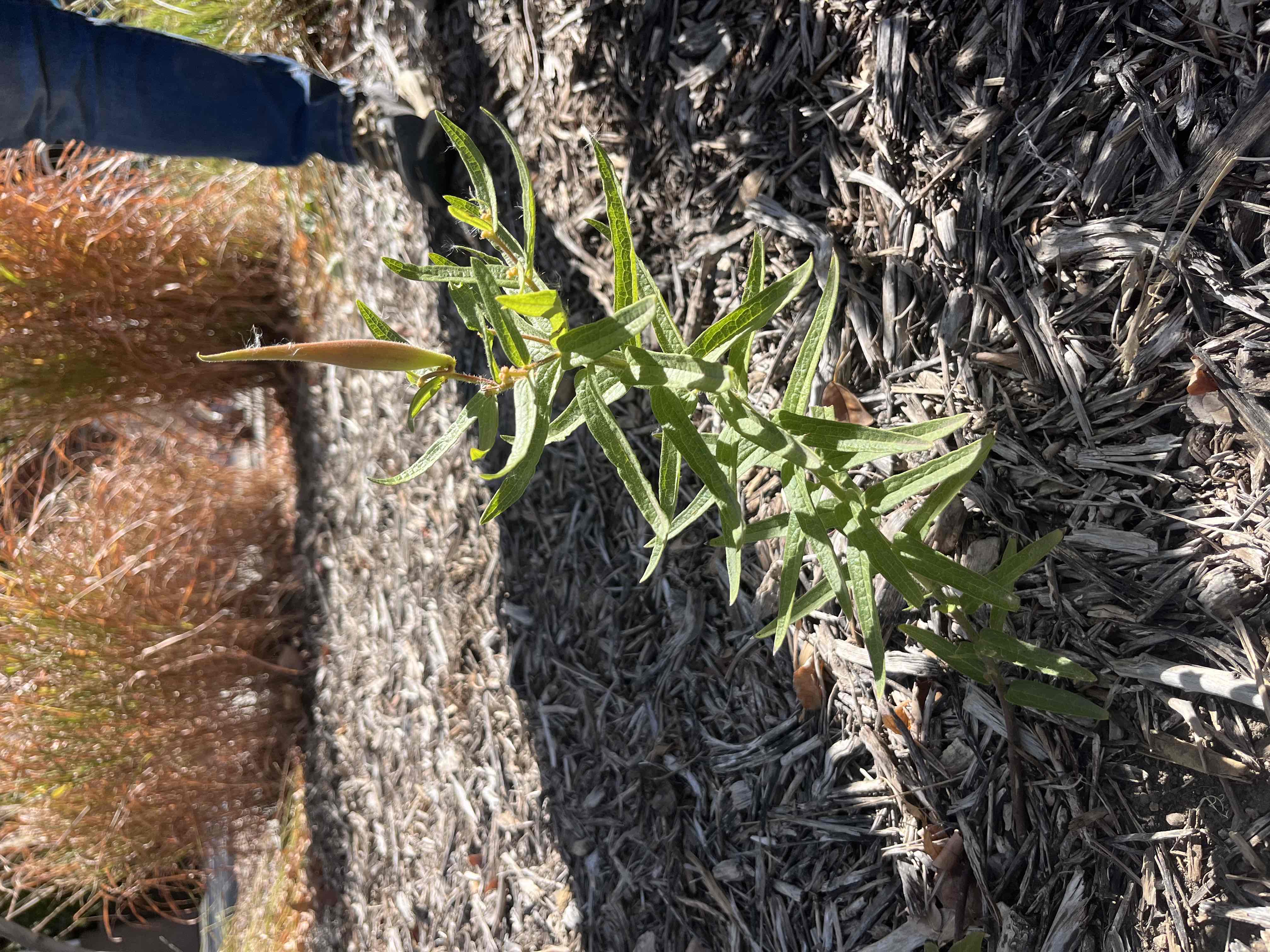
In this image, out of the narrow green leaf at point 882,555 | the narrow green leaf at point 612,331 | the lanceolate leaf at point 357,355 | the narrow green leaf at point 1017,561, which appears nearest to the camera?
the lanceolate leaf at point 357,355

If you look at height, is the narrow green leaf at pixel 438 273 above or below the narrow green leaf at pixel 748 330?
above

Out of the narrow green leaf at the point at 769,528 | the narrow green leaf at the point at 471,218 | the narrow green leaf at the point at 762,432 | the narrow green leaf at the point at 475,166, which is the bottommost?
the narrow green leaf at the point at 769,528

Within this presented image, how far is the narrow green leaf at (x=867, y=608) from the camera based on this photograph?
2.72 feet

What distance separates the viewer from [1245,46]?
34.9 inches

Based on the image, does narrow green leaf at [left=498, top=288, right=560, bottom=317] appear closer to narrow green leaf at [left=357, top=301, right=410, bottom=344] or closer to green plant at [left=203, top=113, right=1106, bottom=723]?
green plant at [left=203, top=113, right=1106, bottom=723]

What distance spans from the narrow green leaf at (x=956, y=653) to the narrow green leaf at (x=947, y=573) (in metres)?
0.11

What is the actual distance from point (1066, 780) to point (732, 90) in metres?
1.10

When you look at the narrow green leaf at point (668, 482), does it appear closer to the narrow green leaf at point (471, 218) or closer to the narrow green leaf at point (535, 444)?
the narrow green leaf at point (535, 444)

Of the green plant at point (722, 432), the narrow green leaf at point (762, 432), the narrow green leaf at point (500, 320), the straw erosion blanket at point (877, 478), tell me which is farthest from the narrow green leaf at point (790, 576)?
the narrow green leaf at point (500, 320)

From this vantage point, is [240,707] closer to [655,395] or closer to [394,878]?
[394,878]

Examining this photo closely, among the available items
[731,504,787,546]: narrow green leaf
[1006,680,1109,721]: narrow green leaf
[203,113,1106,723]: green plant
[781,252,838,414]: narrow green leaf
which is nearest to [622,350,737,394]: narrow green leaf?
[203,113,1106,723]: green plant

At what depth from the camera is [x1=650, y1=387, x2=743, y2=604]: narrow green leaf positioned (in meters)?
0.78

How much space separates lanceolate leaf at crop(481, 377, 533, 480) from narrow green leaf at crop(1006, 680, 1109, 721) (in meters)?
0.66

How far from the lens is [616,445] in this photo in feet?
2.55
